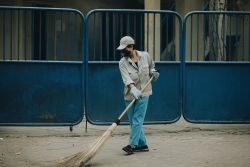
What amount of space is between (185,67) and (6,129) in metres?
3.46

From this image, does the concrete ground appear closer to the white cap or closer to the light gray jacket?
the light gray jacket

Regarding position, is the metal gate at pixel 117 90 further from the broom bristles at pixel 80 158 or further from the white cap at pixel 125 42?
the broom bristles at pixel 80 158

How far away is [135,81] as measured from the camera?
805 centimetres

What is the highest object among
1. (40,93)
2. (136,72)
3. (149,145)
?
(136,72)

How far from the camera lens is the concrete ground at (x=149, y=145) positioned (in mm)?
7383

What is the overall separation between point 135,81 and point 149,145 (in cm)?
120

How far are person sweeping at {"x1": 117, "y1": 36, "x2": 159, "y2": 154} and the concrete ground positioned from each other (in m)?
0.21

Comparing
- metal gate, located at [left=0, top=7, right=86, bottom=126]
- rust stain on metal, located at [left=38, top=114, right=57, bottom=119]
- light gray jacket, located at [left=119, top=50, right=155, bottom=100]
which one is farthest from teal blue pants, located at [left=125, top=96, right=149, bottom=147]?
rust stain on metal, located at [left=38, top=114, right=57, bottom=119]

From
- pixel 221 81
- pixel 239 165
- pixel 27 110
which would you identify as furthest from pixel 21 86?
pixel 239 165

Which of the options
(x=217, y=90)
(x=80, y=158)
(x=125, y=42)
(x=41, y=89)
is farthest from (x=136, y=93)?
(x=217, y=90)

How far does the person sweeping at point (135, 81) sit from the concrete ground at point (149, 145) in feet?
0.68

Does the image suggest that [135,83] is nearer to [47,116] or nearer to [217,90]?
[47,116]

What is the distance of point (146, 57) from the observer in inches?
321

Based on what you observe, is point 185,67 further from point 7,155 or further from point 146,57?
point 7,155
